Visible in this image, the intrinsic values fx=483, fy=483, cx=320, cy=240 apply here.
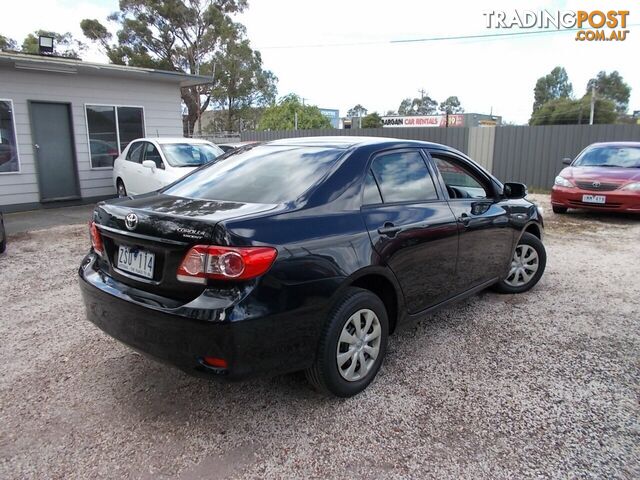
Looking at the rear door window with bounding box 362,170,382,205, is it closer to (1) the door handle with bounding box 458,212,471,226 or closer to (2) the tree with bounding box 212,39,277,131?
(1) the door handle with bounding box 458,212,471,226

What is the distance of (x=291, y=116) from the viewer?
34094mm

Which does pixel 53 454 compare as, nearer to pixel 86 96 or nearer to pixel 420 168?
pixel 420 168

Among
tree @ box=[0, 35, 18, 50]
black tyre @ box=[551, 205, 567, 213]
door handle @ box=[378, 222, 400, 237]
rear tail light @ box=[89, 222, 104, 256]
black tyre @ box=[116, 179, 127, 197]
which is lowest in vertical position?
black tyre @ box=[551, 205, 567, 213]

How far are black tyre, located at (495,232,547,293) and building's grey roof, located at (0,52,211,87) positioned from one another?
9447mm

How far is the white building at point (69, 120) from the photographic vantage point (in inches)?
388

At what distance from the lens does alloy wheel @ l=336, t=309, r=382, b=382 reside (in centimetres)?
286

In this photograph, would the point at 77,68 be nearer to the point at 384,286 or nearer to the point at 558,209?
the point at 384,286

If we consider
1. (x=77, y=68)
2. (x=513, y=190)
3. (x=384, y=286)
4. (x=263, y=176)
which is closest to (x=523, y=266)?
(x=513, y=190)

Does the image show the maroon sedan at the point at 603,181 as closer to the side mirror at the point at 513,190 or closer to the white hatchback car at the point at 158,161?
the side mirror at the point at 513,190

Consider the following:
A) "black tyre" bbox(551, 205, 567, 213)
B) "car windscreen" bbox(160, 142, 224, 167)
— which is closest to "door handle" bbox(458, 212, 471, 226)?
"car windscreen" bbox(160, 142, 224, 167)

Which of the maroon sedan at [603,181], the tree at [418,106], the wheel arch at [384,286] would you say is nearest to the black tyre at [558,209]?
the maroon sedan at [603,181]

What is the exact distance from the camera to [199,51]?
35188mm

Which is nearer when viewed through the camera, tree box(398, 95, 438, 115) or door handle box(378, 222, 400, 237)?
door handle box(378, 222, 400, 237)

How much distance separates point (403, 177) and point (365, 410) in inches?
62.8
